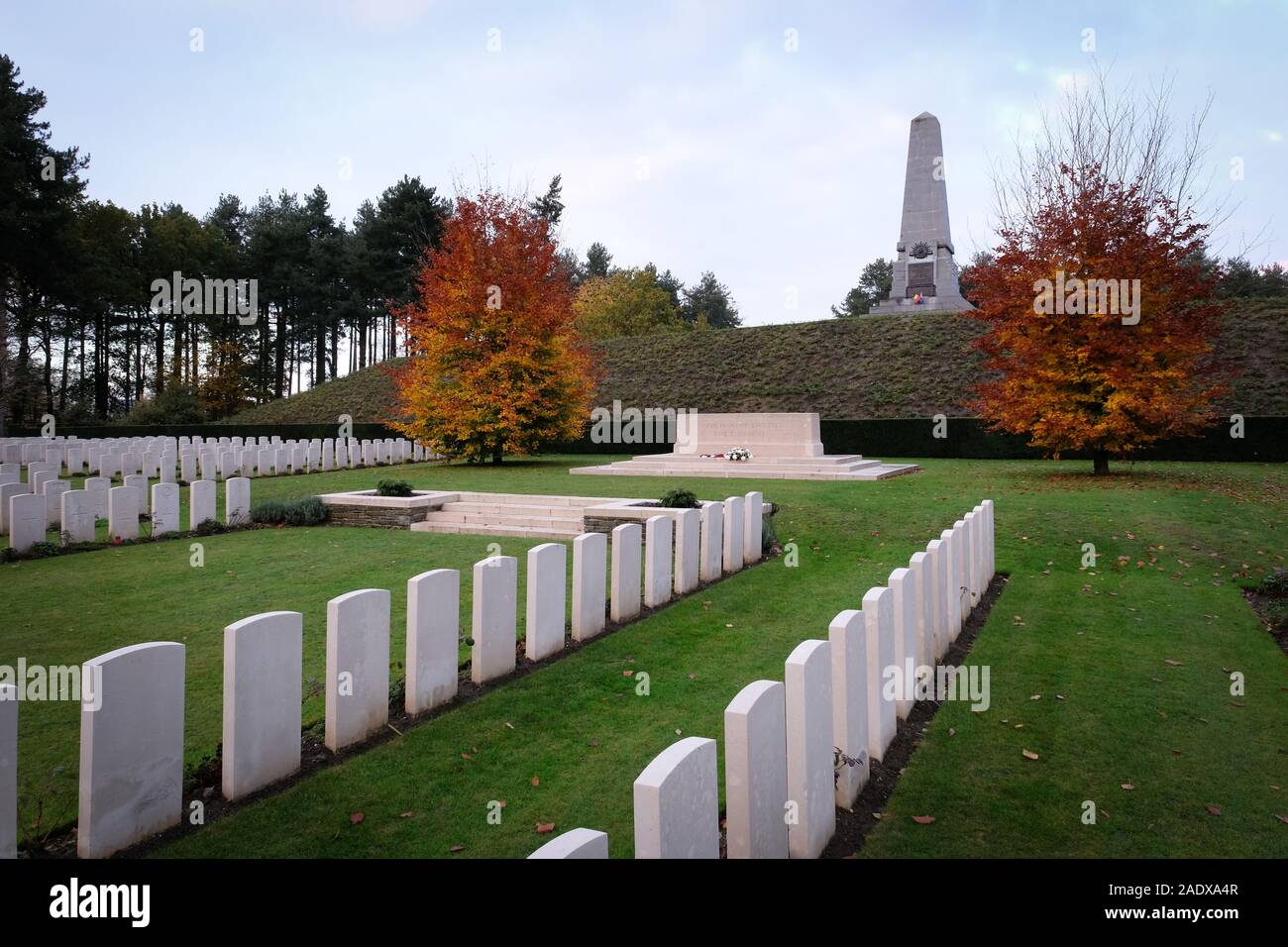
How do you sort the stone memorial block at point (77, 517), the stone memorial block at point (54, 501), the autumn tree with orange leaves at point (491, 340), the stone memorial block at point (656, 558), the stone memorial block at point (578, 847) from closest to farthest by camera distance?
1. the stone memorial block at point (578, 847)
2. the stone memorial block at point (656, 558)
3. the stone memorial block at point (77, 517)
4. the stone memorial block at point (54, 501)
5. the autumn tree with orange leaves at point (491, 340)

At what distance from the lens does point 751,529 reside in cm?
857

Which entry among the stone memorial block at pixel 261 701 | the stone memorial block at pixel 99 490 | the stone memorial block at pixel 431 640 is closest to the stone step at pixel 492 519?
the stone memorial block at pixel 99 490

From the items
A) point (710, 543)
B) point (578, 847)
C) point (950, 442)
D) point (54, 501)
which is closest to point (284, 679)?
point (578, 847)

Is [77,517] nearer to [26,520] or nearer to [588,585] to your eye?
[26,520]

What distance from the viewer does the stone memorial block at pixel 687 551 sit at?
6978 millimetres

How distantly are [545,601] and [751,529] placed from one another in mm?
3910

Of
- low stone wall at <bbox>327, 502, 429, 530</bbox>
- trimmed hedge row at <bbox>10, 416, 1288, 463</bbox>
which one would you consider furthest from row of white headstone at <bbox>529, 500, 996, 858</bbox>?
trimmed hedge row at <bbox>10, 416, 1288, 463</bbox>

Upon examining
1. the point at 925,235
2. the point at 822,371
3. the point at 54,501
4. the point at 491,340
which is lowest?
the point at 54,501

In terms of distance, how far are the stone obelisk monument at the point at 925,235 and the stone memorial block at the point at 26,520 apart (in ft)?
108

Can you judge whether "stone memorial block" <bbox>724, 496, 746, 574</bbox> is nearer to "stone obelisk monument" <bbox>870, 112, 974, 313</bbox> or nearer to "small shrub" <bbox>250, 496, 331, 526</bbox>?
"small shrub" <bbox>250, 496, 331, 526</bbox>

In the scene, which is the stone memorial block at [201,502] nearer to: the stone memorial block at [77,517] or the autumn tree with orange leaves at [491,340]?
the stone memorial block at [77,517]
